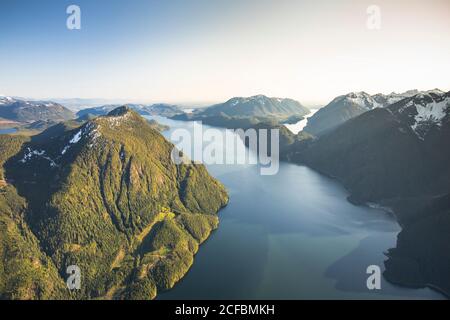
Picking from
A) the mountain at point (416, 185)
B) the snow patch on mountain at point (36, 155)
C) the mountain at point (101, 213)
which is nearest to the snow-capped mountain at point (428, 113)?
the mountain at point (416, 185)

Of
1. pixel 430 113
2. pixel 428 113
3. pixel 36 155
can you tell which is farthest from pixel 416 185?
pixel 36 155

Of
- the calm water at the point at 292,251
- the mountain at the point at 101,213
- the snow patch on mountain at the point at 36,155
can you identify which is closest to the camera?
the calm water at the point at 292,251

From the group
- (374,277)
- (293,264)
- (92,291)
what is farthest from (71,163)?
(374,277)

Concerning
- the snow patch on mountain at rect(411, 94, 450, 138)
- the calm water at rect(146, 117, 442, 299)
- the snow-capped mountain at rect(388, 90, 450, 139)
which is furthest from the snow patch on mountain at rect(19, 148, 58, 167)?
the snow patch on mountain at rect(411, 94, 450, 138)

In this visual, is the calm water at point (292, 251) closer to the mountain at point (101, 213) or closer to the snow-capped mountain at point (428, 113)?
the mountain at point (101, 213)

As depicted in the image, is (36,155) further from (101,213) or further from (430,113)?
(430,113)
